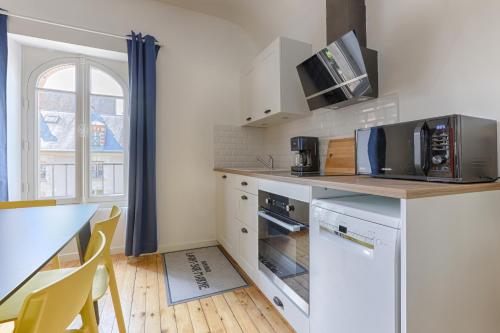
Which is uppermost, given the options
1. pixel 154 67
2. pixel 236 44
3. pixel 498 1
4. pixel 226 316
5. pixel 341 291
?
pixel 236 44

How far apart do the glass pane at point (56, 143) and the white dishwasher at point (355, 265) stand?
2.66 meters

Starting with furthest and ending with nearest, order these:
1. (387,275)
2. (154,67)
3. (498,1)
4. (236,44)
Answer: (236,44), (154,67), (498,1), (387,275)

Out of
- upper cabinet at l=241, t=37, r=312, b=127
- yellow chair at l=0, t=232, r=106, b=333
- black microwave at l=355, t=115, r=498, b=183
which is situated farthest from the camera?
upper cabinet at l=241, t=37, r=312, b=127

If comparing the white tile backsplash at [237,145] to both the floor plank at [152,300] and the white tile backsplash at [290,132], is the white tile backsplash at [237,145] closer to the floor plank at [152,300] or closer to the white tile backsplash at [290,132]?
the white tile backsplash at [290,132]

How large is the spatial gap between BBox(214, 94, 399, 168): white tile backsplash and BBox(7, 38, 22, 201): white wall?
1949 mm

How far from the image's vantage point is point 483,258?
986mm

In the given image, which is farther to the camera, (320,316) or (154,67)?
(154,67)

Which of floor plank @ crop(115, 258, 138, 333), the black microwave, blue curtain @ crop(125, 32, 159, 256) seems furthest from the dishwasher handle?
blue curtain @ crop(125, 32, 159, 256)

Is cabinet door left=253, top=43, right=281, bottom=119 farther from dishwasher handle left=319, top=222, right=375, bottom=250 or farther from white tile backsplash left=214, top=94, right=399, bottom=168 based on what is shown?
dishwasher handle left=319, top=222, right=375, bottom=250

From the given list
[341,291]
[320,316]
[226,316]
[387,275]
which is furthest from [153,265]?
[387,275]

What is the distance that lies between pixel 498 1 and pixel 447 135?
29.1 inches

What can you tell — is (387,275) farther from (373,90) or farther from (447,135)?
(373,90)

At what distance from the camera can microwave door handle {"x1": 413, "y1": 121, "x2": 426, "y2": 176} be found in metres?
1.06

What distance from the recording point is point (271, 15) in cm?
258
